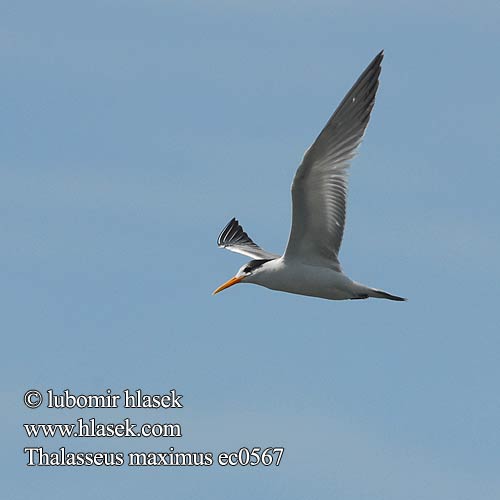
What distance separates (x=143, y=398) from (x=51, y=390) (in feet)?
5.76

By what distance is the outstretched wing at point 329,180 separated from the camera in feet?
75.2

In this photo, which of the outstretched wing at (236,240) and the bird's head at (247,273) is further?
the outstretched wing at (236,240)

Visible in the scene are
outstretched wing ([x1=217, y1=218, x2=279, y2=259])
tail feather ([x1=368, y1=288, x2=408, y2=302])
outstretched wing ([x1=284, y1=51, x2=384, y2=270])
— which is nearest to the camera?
outstretched wing ([x1=284, y1=51, x2=384, y2=270])

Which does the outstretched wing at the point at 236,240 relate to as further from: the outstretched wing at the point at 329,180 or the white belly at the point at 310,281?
the outstretched wing at the point at 329,180

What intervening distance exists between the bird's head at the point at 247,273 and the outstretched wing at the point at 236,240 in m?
2.87

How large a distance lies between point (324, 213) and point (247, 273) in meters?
2.21

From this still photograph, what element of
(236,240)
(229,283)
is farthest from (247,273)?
(236,240)

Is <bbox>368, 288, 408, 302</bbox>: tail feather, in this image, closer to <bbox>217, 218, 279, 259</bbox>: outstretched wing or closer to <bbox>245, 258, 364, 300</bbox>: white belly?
<bbox>245, 258, 364, 300</bbox>: white belly

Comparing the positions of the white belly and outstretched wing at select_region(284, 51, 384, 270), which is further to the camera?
the white belly

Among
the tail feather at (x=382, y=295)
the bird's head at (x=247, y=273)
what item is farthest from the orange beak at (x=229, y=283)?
the tail feather at (x=382, y=295)

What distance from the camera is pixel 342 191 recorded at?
23.7m

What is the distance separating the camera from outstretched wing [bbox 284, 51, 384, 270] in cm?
2292

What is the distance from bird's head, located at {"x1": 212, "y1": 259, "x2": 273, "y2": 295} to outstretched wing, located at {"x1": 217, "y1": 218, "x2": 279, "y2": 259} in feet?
9.40

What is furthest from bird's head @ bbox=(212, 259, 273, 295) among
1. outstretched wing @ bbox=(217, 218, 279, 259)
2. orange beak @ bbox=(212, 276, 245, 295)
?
outstretched wing @ bbox=(217, 218, 279, 259)
